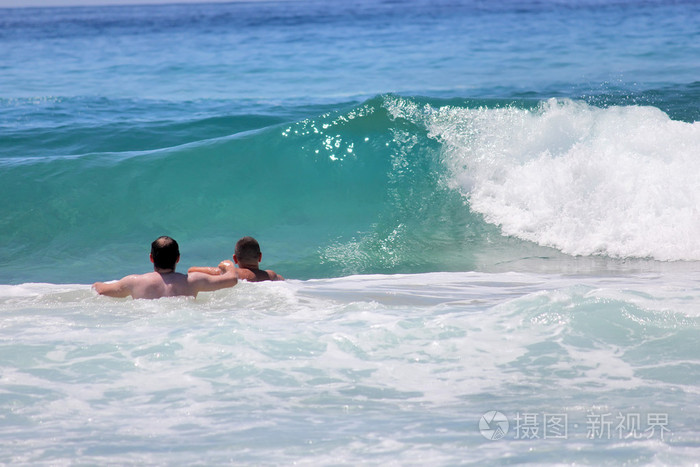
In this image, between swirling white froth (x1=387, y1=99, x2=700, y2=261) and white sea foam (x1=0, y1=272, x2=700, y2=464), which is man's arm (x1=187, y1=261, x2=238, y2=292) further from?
swirling white froth (x1=387, y1=99, x2=700, y2=261)

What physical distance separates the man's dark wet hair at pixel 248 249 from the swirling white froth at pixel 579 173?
3410 millimetres

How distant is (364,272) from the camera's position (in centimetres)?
718

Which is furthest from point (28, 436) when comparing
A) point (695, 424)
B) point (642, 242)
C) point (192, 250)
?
point (642, 242)

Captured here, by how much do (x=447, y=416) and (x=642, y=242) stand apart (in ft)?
14.9

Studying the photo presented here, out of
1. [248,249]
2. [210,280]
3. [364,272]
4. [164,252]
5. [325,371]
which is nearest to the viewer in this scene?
[325,371]

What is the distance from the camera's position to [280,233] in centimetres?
870

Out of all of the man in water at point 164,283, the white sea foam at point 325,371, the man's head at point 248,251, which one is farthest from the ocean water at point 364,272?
the man's head at point 248,251

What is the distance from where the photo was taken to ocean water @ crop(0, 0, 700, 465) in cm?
343

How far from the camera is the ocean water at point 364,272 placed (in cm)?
343

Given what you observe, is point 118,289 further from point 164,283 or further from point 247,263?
point 247,263

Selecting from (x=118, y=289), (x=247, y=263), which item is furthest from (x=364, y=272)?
(x=118, y=289)

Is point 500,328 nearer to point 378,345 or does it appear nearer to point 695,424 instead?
point 378,345

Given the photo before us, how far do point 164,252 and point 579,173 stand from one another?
5244 mm

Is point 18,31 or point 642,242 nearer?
point 642,242
